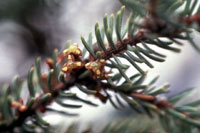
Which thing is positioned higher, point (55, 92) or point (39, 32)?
point (39, 32)

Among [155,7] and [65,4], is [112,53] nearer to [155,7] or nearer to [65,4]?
[155,7]

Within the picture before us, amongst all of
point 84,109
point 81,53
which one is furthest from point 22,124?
point 84,109

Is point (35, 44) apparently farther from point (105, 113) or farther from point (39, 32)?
point (105, 113)

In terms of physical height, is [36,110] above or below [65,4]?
below

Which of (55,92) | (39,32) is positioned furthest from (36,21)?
(55,92)

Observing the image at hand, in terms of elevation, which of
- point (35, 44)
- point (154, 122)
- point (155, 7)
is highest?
point (35, 44)

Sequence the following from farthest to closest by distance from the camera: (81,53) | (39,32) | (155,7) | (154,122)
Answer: (39,32) → (154,122) → (81,53) → (155,7)

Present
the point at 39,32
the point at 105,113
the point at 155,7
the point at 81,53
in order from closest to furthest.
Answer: the point at 155,7 < the point at 81,53 < the point at 105,113 < the point at 39,32

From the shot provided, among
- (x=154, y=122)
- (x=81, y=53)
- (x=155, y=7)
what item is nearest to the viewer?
(x=155, y=7)

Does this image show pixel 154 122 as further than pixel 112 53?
Yes
